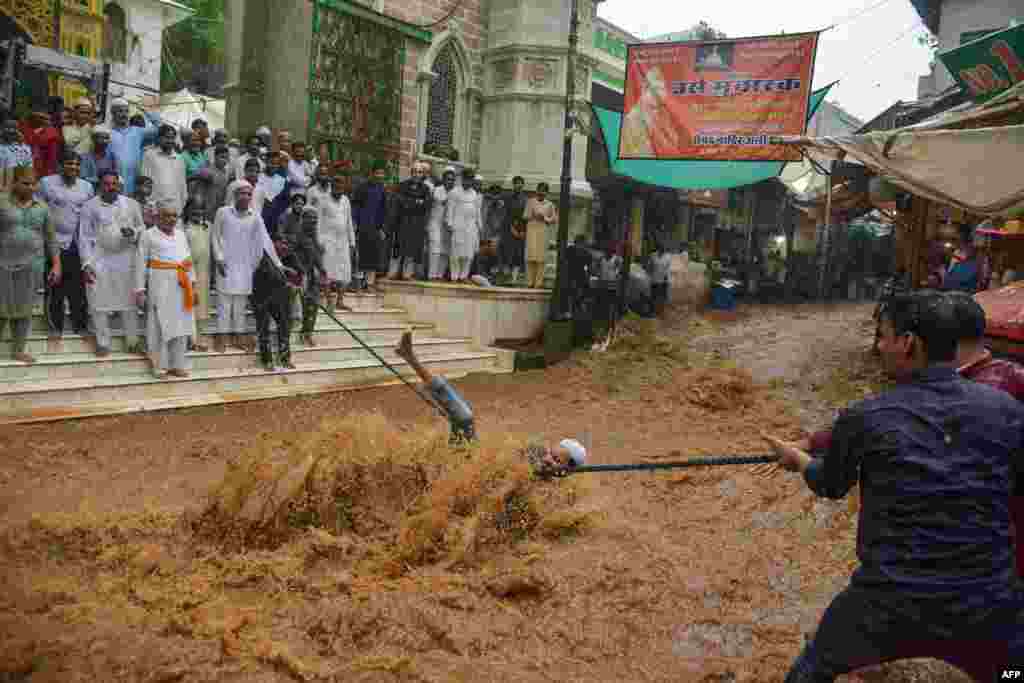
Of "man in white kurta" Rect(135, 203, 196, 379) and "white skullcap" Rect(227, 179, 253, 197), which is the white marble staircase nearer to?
"man in white kurta" Rect(135, 203, 196, 379)

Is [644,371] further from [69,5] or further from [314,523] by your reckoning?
[69,5]

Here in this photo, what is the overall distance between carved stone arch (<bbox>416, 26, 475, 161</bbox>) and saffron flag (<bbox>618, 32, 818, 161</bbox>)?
418cm

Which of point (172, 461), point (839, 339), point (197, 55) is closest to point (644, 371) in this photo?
point (839, 339)

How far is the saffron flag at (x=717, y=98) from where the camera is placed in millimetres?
11211

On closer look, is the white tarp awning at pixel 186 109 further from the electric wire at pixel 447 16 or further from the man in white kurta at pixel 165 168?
the man in white kurta at pixel 165 168

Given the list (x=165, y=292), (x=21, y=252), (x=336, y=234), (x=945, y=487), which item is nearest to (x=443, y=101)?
(x=336, y=234)

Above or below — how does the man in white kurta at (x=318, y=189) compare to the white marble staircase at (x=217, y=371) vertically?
above

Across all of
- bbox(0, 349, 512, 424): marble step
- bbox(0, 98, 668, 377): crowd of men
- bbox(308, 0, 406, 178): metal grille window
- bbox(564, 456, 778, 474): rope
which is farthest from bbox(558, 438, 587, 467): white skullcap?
bbox(308, 0, 406, 178): metal grille window

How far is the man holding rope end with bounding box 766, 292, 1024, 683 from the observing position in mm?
2410

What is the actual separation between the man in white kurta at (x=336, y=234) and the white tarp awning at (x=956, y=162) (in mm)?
6483

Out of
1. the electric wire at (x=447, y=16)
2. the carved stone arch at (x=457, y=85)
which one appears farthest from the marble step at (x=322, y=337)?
the electric wire at (x=447, y=16)

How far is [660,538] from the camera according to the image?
19.5 ft

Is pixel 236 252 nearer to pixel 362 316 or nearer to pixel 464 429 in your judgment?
pixel 362 316

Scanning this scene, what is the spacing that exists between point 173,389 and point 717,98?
27.2 feet
